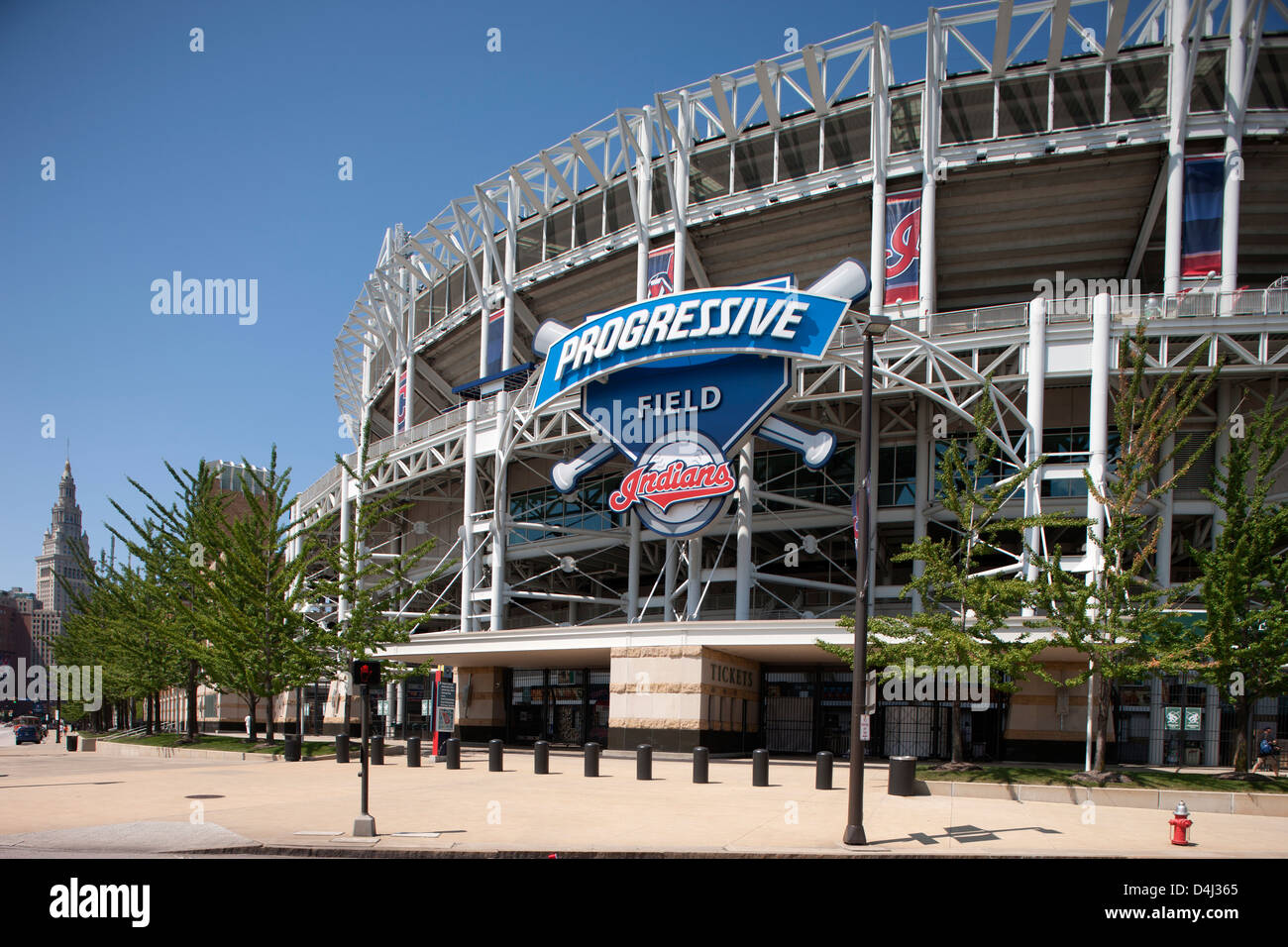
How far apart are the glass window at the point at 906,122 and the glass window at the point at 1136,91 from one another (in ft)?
22.1

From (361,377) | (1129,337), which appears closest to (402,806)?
(1129,337)

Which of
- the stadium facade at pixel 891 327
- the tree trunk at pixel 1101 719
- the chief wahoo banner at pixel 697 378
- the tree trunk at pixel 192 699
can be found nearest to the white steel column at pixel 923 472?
the stadium facade at pixel 891 327

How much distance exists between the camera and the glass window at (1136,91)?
34406mm

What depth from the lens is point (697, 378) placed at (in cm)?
3316

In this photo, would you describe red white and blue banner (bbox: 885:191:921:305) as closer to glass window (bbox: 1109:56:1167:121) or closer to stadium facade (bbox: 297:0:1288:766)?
stadium facade (bbox: 297:0:1288:766)

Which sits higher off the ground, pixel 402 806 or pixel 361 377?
pixel 361 377

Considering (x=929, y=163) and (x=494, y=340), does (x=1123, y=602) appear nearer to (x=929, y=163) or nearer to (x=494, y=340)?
(x=929, y=163)

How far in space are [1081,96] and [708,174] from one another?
1466 cm

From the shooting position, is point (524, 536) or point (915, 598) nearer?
point (915, 598)

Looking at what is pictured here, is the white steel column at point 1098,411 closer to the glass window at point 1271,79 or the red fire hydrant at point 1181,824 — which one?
the glass window at point 1271,79

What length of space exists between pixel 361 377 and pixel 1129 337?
60.0 meters

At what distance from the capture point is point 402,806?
1738 cm
